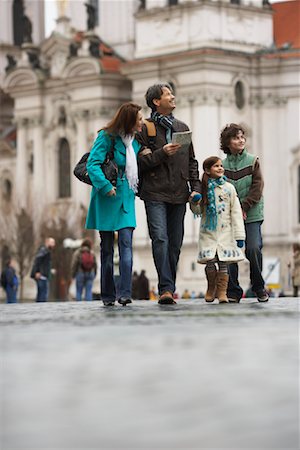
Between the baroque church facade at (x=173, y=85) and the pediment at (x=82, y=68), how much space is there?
2.9 inches

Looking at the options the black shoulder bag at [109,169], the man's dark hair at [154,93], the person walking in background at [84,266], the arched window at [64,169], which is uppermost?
the arched window at [64,169]

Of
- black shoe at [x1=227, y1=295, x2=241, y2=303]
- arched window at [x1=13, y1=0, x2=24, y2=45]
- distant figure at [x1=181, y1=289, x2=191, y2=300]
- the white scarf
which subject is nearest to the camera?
the white scarf

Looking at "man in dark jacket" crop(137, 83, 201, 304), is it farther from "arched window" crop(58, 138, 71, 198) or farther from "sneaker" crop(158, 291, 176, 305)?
"arched window" crop(58, 138, 71, 198)

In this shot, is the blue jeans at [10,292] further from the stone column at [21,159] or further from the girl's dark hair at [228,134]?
the stone column at [21,159]

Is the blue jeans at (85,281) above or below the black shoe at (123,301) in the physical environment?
below

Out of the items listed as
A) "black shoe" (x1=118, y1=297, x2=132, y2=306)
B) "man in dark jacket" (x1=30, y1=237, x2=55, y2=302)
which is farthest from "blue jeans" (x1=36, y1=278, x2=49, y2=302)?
"black shoe" (x1=118, y1=297, x2=132, y2=306)

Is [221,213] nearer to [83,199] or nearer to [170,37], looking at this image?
[170,37]

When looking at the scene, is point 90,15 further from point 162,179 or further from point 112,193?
point 112,193

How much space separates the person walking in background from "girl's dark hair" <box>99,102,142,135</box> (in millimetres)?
18083

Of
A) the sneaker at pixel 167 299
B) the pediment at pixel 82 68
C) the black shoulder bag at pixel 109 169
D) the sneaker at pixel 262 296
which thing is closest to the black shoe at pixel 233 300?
the sneaker at pixel 262 296

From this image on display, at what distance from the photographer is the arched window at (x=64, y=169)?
68.7m

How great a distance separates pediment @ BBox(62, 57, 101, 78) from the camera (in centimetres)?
6619

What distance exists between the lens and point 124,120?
11.5 metres

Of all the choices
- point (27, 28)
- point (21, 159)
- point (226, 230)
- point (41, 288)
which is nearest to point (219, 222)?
point (226, 230)
